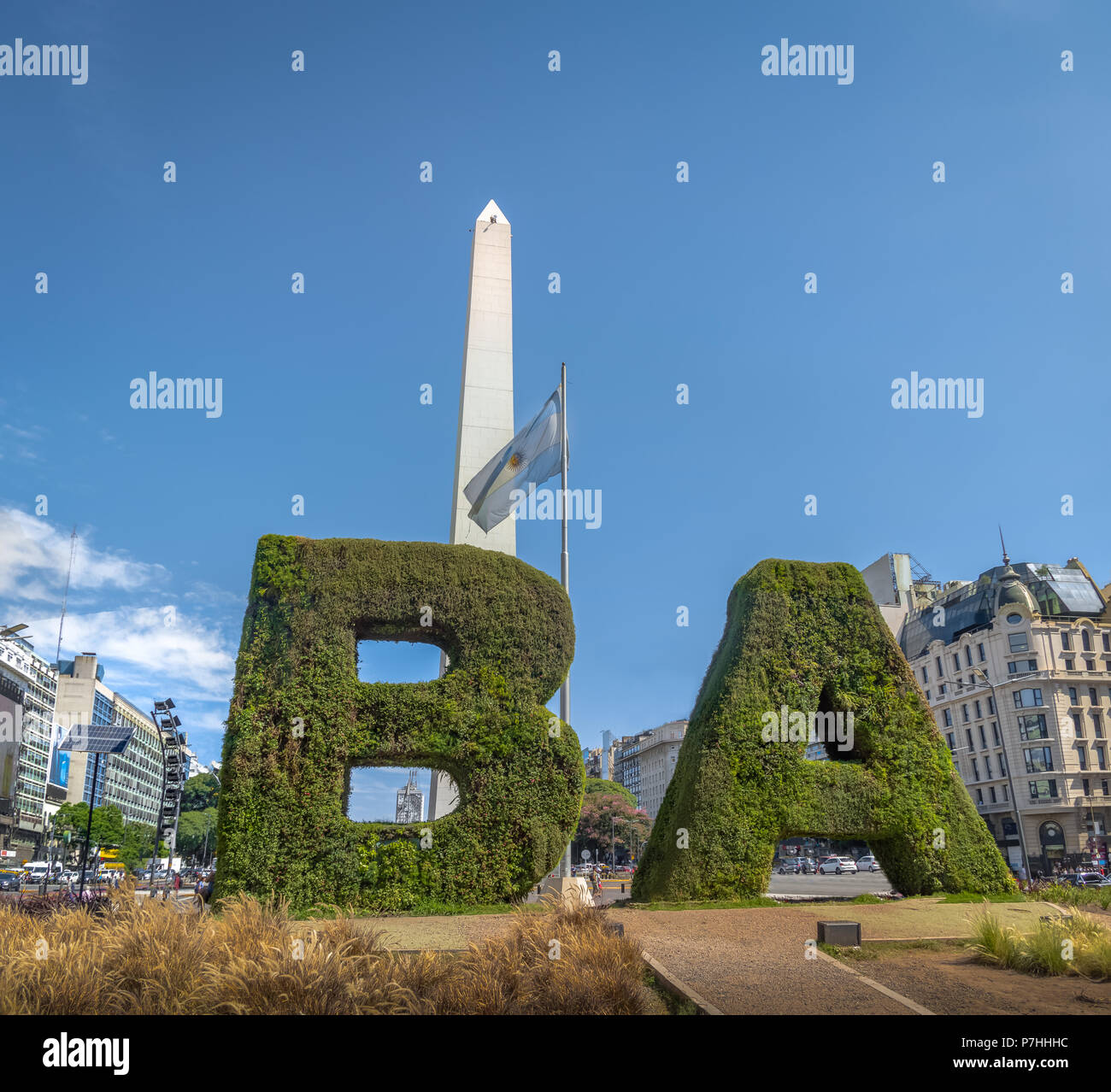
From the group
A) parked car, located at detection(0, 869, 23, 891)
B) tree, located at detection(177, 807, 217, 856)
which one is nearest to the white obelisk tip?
parked car, located at detection(0, 869, 23, 891)

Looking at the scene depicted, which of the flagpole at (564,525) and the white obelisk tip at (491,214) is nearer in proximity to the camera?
the flagpole at (564,525)

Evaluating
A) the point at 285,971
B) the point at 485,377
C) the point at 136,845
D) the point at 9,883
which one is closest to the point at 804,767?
the point at 285,971

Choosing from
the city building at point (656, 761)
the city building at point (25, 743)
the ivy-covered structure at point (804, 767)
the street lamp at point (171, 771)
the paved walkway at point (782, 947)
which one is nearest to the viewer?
the paved walkway at point (782, 947)

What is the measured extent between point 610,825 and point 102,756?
58272mm

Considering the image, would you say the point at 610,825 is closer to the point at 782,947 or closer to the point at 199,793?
the point at 199,793

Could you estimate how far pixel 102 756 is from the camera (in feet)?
320

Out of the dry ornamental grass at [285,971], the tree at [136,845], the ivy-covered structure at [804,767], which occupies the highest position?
the ivy-covered structure at [804,767]

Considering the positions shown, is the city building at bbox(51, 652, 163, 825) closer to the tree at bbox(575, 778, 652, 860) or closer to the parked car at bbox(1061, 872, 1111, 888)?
the tree at bbox(575, 778, 652, 860)

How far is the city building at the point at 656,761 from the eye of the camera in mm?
148750

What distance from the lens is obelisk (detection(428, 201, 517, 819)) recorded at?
2981 centimetres

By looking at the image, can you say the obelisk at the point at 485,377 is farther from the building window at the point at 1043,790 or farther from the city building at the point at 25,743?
the city building at the point at 25,743

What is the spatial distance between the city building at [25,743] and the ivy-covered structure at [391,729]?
228 ft

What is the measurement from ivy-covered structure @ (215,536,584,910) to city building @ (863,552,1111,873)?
5570 cm

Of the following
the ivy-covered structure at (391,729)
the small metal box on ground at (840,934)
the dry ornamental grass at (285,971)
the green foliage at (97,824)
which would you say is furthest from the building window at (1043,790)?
the green foliage at (97,824)
